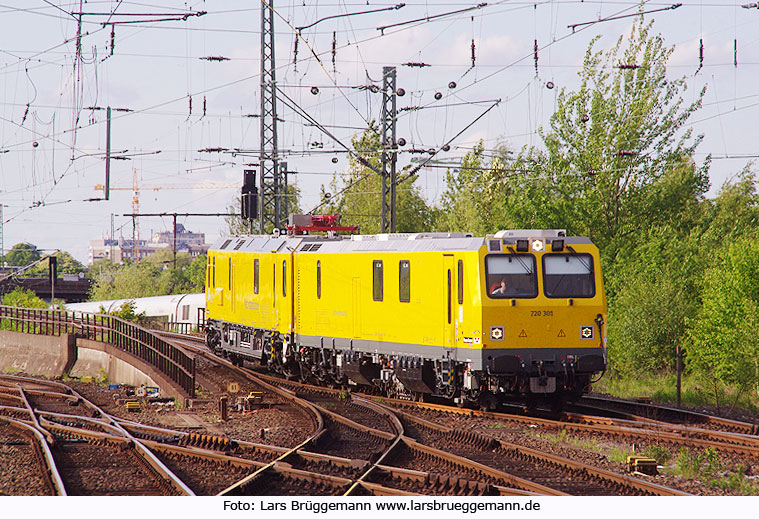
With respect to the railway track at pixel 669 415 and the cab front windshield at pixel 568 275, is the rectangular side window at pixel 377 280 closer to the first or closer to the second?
the cab front windshield at pixel 568 275

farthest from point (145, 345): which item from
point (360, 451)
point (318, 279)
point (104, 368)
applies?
point (360, 451)

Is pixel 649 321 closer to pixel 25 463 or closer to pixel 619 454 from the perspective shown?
pixel 619 454

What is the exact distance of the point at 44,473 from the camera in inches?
493

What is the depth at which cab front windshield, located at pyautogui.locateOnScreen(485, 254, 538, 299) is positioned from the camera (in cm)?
1711

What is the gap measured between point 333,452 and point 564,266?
6.02m

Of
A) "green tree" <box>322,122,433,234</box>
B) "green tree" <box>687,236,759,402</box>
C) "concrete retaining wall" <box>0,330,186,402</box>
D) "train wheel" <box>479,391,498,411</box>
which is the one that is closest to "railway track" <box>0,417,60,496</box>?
"concrete retaining wall" <box>0,330,186,402</box>

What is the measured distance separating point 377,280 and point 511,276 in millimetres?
3542

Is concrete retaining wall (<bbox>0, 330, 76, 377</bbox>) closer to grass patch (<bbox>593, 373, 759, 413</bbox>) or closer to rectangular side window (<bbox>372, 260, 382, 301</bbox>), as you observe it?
rectangular side window (<bbox>372, 260, 382, 301</bbox>)

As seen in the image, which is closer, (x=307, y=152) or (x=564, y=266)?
(x=564, y=266)

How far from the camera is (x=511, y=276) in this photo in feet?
56.7

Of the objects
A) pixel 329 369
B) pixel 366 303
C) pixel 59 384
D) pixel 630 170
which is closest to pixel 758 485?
pixel 366 303

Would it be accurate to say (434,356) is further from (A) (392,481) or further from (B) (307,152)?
(B) (307,152)

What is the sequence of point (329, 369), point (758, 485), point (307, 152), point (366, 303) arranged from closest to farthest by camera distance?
point (758, 485), point (366, 303), point (329, 369), point (307, 152)

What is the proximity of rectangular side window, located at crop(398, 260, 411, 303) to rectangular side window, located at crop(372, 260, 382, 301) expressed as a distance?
71cm
